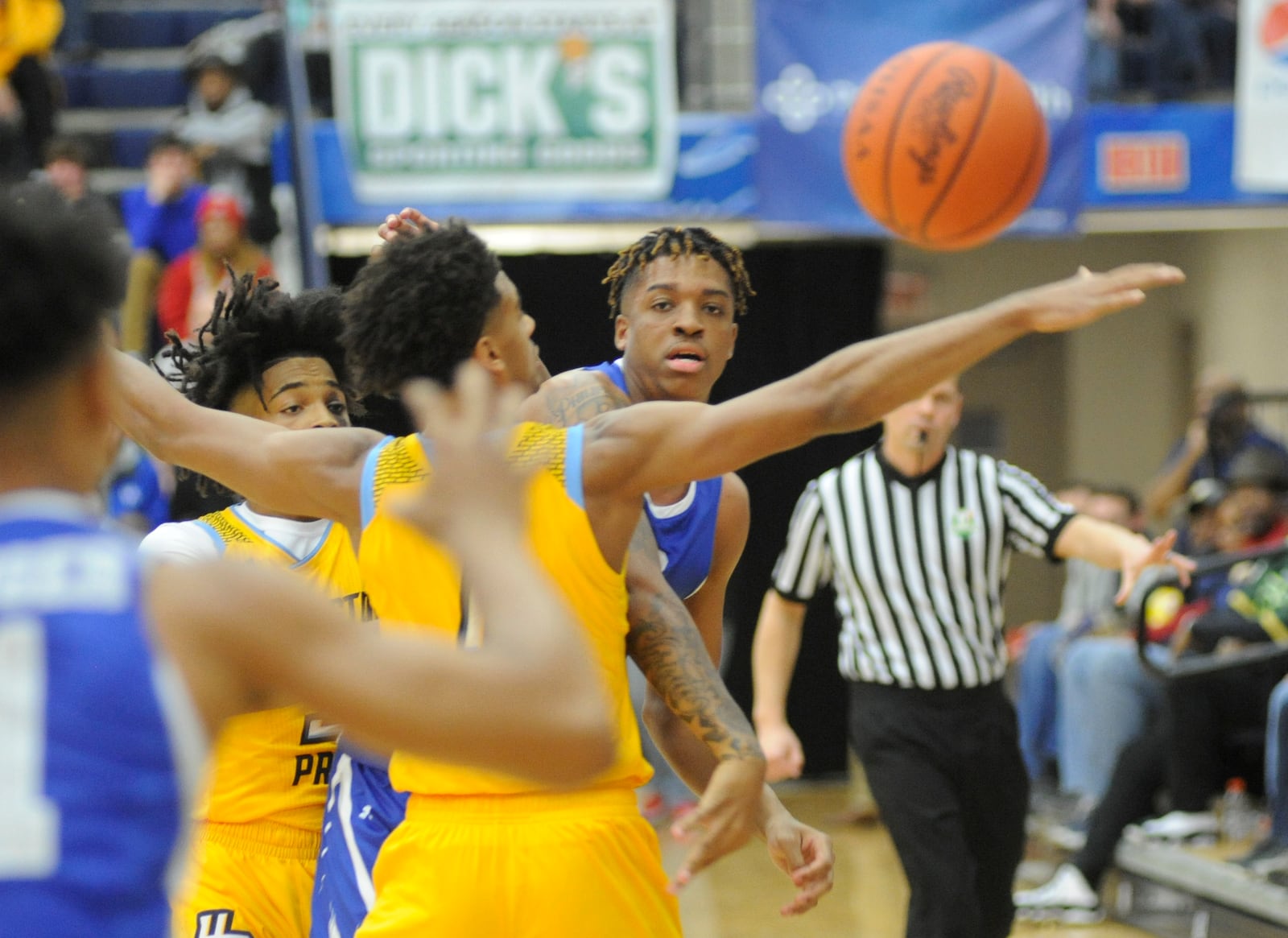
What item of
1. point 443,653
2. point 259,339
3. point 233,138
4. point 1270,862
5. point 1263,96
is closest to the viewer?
point 443,653

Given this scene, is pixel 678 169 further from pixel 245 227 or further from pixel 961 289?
pixel 961 289

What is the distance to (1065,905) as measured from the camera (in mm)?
6957

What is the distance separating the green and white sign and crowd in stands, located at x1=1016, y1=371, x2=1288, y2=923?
11.0ft

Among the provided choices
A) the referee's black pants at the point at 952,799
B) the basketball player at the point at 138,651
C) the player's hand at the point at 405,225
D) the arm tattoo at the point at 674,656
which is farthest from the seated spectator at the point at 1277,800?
the basketball player at the point at 138,651

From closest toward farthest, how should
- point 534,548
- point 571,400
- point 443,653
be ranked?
point 443,653 → point 534,548 → point 571,400

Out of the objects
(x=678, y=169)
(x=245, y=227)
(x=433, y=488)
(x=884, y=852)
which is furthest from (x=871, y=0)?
(x=433, y=488)

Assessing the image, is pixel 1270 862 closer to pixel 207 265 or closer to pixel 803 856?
pixel 803 856

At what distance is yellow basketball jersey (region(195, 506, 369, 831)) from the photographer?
3.23m

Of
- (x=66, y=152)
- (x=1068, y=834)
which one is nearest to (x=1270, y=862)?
(x=1068, y=834)

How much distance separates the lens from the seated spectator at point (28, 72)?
930cm

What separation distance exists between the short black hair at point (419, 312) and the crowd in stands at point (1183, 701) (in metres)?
4.63

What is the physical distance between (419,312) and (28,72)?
7.57m

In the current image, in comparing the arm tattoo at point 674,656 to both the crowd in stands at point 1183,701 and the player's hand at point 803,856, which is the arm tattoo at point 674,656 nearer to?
the player's hand at point 803,856

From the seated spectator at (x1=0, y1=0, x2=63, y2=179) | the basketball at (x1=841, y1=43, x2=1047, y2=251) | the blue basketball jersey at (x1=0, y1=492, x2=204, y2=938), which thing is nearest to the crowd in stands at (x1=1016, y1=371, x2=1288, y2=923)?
the basketball at (x1=841, y1=43, x2=1047, y2=251)
